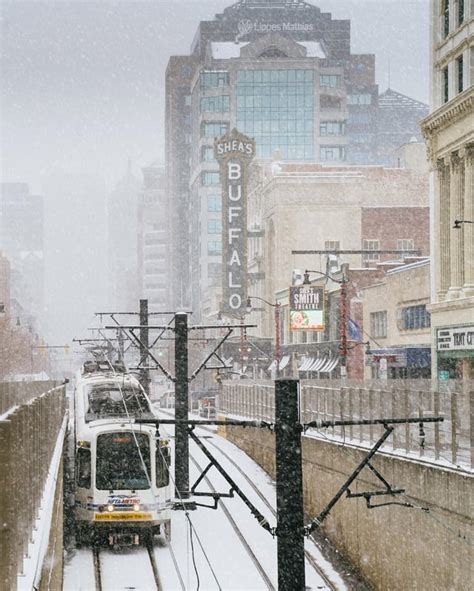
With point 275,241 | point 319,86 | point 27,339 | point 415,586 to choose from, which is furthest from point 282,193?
point 319,86

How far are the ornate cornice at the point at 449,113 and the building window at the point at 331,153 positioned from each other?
428ft

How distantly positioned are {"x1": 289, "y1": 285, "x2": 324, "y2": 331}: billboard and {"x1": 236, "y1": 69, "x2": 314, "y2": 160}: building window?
109254mm

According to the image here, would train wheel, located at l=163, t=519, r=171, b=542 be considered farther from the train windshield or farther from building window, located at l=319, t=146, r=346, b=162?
building window, located at l=319, t=146, r=346, b=162

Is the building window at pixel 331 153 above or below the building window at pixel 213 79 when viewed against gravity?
below

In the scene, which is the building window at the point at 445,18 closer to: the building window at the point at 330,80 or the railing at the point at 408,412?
the railing at the point at 408,412

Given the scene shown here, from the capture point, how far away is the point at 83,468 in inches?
1194

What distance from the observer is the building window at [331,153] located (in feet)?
594

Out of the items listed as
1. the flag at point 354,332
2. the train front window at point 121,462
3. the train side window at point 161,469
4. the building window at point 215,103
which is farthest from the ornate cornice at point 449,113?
the building window at point 215,103

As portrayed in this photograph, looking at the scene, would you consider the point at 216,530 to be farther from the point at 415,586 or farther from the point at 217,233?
the point at 217,233

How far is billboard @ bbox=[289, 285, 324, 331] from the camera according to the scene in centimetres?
6825

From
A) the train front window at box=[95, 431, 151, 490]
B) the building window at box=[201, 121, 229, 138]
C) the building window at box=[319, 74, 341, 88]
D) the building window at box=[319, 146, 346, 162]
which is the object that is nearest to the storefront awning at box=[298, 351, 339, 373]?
the train front window at box=[95, 431, 151, 490]

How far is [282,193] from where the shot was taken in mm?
91188

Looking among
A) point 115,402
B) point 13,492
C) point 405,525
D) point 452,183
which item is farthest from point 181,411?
point 13,492

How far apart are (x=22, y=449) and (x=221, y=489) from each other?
30920mm
